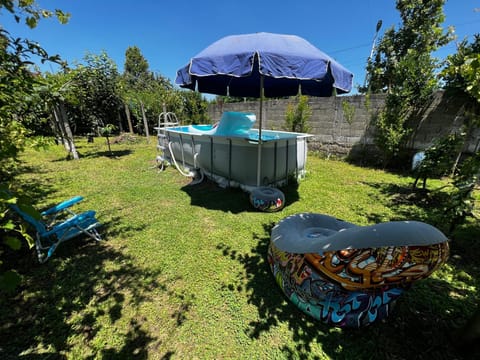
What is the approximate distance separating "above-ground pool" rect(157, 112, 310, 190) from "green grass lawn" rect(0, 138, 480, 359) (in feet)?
3.07

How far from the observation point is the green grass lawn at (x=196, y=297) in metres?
1.81

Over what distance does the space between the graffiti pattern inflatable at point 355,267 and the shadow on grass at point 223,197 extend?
2004 millimetres

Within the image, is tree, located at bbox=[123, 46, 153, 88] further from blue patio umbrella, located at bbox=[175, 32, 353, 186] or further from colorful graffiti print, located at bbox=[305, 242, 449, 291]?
colorful graffiti print, located at bbox=[305, 242, 449, 291]

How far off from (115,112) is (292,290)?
16.1 meters

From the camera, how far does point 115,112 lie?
46.7 ft

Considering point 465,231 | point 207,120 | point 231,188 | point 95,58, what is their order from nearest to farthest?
1. point 465,231
2. point 231,188
3. point 95,58
4. point 207,120

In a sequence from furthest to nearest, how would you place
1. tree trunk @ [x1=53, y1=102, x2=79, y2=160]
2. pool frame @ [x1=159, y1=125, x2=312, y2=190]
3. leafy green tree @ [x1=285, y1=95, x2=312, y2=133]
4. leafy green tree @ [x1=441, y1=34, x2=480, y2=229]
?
leafy green tree @ [x1=285, y1=95, x2=312, y2=133] → tree trunk @ [x1=53, y1=102, x2=79, y2=160] → pool frame @ [x1=159, y1=125, x2=312, y2=190] → leafy green tree @ [x1=441, y1=34, x2=480, y2=229]

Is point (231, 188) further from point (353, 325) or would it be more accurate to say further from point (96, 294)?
point (353, 325)

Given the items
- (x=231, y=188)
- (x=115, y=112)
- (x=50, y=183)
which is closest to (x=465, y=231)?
(x=231, y=188)

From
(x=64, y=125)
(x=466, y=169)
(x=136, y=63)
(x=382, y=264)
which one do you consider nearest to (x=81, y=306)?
(x=382, y=264)

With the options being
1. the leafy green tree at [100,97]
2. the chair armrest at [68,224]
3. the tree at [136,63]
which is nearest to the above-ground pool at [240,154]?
the chair armrest at [68,224]

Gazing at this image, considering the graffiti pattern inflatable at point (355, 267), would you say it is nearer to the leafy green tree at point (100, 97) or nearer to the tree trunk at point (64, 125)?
the tree trunk at point (64, 125)

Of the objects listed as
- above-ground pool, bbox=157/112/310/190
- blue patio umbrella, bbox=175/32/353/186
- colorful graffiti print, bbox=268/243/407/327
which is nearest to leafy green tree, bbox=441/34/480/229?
blue patio umbrella, bbox=175/32/353/186

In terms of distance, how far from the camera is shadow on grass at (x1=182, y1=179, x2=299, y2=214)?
4395 millimetres
